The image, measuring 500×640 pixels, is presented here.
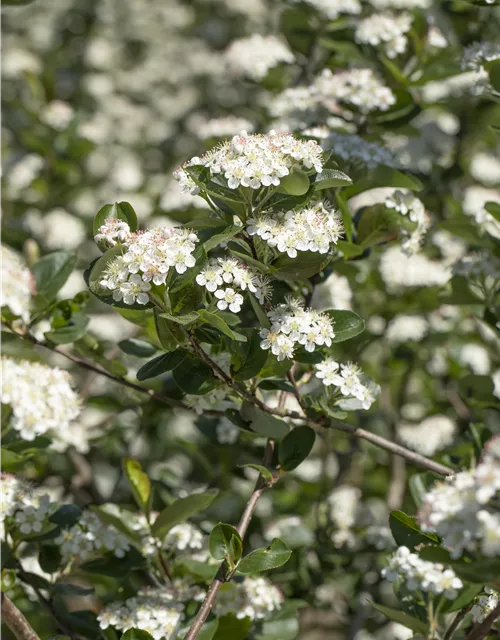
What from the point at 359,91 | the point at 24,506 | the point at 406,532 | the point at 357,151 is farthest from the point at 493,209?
the point at 24,506

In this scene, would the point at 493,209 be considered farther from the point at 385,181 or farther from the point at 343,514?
the point at 343,514

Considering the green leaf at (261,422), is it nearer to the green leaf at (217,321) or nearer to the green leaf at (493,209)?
the green leaf at (217,321)

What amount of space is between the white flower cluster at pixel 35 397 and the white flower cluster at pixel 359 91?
837 millimetres

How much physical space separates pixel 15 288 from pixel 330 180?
0.59 m

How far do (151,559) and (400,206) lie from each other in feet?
2.59

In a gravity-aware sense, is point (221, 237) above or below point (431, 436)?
above

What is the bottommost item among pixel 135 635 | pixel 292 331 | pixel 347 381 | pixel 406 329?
pixel 406 329

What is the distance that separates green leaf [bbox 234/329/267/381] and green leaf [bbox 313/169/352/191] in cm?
23

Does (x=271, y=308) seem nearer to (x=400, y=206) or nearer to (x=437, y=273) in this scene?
(x=400, y=206)

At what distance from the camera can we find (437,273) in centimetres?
227

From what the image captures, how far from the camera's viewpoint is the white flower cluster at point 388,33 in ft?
6.20

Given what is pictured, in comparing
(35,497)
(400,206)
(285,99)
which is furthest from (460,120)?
(35,497)

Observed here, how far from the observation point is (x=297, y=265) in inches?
46.2

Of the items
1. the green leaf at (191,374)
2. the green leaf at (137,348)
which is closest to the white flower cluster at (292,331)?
the green leaf at (191,374)
